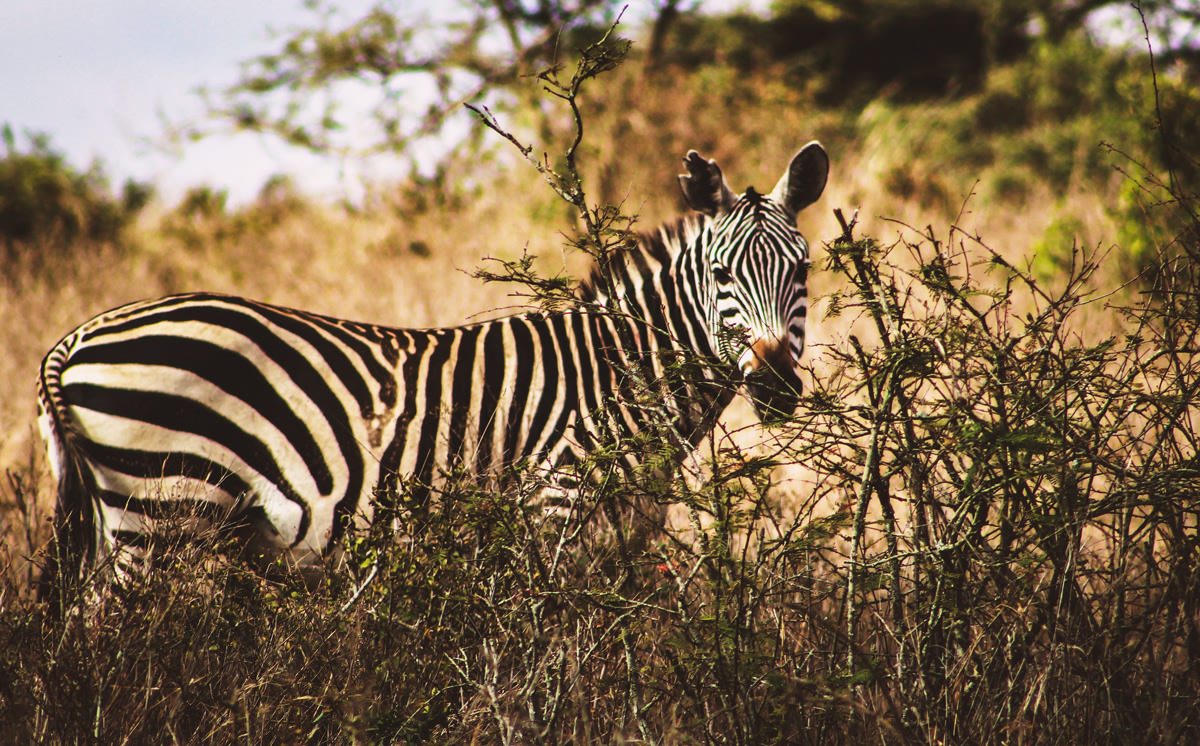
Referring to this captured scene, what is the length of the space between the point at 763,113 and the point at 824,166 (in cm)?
871

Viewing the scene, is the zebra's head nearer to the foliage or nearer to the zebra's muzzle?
the zebra's muzzle

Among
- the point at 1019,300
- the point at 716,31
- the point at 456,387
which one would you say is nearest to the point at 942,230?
the point at 1019,300

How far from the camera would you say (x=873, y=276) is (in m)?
2.38

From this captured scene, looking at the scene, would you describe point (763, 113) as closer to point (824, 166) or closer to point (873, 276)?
point (824, 166)

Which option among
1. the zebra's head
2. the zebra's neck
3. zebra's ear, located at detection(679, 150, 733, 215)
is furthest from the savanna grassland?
zebra's ear, located at detection(679, 150, 733, 215)

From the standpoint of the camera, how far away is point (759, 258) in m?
3.40

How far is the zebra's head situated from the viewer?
131 inches

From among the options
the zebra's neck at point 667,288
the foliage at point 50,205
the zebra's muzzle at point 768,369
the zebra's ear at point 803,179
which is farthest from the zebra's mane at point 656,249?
the foliage at point 50,205

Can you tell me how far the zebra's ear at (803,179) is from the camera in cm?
367

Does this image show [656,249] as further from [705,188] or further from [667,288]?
[705,188]

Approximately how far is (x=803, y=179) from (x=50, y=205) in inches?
447

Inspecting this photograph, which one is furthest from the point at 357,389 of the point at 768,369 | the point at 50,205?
the point at 50,205

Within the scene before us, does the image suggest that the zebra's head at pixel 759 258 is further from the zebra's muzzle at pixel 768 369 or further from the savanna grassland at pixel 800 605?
the savanna grassland at pixel 800 605

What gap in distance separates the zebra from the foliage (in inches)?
347
